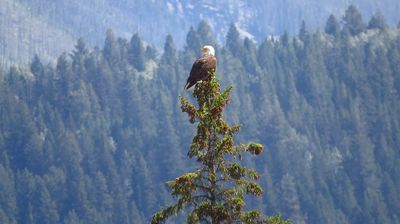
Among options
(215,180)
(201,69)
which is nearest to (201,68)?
(201,69)

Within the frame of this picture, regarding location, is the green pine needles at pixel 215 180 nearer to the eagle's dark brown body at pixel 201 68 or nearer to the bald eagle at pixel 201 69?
the bald eagle at pixel 201 69

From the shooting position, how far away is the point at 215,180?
26641 millimetres

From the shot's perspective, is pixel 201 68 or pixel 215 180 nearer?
pixel 215 180

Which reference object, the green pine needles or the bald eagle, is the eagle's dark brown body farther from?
the green pine needles

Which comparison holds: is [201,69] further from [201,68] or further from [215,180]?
[215,180]

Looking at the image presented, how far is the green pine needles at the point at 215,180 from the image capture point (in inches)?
1051

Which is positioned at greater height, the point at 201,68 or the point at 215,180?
the point at 201,68

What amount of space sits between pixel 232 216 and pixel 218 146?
1.37m

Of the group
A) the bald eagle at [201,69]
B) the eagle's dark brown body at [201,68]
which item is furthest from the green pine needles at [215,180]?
the eagle's dark brown body at [201,68]

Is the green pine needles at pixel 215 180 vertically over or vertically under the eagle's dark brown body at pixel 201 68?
under

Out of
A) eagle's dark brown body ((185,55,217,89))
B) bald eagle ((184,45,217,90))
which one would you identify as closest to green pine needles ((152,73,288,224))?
bald eagle ((184,45,217,90))

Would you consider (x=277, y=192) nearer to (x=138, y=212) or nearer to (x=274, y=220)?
(x=138, y=212)

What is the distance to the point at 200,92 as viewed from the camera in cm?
2781

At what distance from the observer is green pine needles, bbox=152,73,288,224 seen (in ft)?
87.6
